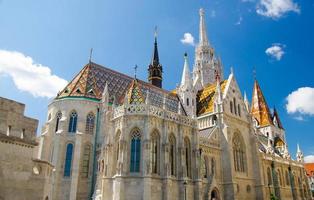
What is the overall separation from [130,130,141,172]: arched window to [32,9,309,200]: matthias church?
2.7 inches

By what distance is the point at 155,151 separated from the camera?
2273 centimetres

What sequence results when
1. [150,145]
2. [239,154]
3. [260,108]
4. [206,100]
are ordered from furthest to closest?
[260,108]
[206,100]
[239,154]
[150,145]

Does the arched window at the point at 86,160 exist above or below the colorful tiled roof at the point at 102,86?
below

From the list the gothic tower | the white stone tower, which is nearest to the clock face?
the white stone tower

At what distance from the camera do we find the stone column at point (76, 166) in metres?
25.6

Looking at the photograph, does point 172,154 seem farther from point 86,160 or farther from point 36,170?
point 36,170

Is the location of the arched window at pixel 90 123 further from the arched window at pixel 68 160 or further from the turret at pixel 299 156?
the turret at pixel 299 156

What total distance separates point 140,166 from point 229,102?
1633 centimetres

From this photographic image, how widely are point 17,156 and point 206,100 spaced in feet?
88.0

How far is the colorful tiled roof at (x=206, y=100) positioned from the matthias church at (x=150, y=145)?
0.60ft

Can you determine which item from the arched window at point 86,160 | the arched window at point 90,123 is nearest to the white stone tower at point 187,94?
the arched window at point 90,123

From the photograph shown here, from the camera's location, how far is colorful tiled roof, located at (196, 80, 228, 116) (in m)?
34.2

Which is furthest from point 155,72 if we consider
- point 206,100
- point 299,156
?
point 299,156

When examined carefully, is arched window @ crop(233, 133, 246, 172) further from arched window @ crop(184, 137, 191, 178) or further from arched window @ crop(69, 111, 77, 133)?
arched window @ crop(69, 111, 77, 133)
